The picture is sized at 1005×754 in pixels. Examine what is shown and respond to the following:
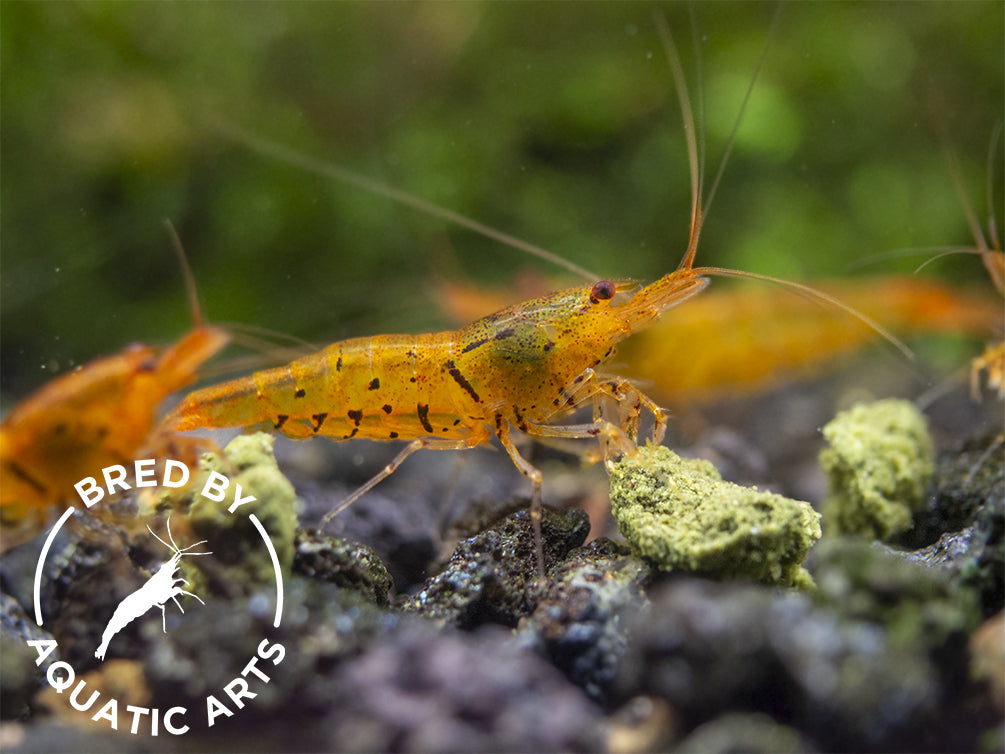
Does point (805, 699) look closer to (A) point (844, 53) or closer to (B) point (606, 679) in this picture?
(B) point (606, 679)

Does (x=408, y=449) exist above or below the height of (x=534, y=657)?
above

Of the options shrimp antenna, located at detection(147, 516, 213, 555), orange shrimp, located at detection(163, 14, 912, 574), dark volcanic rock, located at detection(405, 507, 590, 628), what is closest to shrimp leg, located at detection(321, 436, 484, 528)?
orange shrimp, located at detection(163, 14, 912, 574)

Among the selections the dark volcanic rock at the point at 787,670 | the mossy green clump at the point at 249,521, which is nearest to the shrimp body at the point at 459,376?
the mossy green clump at the point at 249,521

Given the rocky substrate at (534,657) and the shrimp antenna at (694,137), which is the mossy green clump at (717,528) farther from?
the shrimp antenna at (694,137)

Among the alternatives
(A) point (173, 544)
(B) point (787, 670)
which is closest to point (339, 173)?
(A) point (173, 544)

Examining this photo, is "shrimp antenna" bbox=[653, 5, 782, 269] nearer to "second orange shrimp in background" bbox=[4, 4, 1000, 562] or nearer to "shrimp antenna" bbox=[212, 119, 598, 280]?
"second orange shrimp in background" bbox=[4, 4, 1000, 562]

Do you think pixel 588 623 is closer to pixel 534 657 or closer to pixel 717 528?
pixel 534 657
